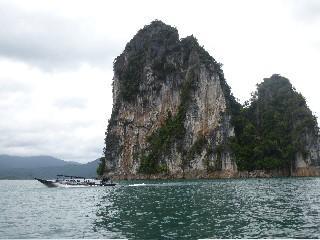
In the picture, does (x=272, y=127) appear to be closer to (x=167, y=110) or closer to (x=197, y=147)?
(x=197, y=147)

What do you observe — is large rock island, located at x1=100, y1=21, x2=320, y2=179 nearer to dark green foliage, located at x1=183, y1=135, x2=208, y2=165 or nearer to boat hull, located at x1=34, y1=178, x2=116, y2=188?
dark green foliage, located at x1=183, y1=135, x2=208, y2=165

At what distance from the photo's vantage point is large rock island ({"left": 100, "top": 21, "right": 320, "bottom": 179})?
12106 cm

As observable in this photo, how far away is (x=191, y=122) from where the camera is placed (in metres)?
126

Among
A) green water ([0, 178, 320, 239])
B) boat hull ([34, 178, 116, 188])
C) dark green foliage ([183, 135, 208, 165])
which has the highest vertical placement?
dark green foliage ([183, 135, 208, 165])

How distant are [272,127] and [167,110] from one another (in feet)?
100

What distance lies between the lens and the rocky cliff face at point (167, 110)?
122 metres

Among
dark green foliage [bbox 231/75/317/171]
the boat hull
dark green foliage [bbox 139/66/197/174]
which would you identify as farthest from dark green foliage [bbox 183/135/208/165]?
the boat hull

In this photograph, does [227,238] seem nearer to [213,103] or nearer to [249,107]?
[213,103]

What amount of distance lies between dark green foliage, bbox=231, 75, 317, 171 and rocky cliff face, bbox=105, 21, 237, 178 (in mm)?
5902

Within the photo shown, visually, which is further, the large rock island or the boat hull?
the large rock island

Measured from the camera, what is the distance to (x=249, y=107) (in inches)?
5369

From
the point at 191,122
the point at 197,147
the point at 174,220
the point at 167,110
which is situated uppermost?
the point at 167,110

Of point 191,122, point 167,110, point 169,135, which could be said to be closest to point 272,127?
point 191,122

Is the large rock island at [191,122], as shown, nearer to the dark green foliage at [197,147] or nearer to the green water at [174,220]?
the dark green foliage at [197,147]
